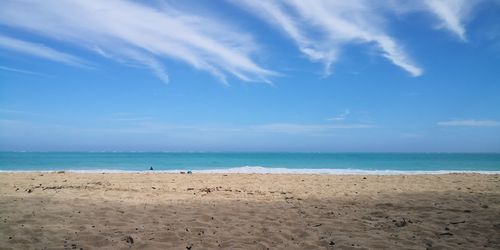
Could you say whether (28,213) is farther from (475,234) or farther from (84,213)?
(475,234)

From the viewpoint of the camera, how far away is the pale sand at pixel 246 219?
224 inches

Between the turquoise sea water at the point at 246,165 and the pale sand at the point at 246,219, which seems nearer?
the pale sand at the point at 246,219

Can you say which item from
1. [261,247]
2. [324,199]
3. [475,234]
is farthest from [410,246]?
[324,199]

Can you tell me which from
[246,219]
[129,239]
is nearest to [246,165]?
[246,219]

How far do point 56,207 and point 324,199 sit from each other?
664cm

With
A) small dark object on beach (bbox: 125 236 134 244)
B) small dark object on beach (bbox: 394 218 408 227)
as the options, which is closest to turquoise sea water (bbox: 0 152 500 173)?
small dark object on beach (bbox: 394 218 408 227)

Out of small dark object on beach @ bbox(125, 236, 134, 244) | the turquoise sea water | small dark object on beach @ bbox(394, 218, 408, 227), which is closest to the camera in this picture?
small dark object on beach @ bbox(125, 236, 134, 244)

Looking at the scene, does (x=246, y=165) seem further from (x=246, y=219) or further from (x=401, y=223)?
(x=401, y=223)

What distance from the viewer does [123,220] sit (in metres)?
7.00

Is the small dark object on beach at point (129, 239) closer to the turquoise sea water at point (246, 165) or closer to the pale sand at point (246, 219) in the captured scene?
the pale sand at point (246, 219)

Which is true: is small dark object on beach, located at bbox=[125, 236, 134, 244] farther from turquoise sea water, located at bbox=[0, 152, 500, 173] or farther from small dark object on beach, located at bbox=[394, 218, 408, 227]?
turquoise sea water, located at bbox=[0, 152, 500, 173]

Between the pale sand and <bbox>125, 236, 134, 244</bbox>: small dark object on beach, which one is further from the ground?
the pale sand

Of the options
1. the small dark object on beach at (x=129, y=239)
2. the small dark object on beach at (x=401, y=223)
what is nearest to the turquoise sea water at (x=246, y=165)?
the small dark object on beach at (x=401, y=223)

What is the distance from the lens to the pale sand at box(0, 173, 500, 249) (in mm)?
5680
